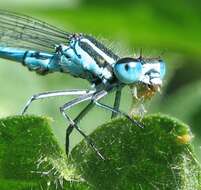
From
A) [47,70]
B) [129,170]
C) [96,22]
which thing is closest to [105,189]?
[129,170]

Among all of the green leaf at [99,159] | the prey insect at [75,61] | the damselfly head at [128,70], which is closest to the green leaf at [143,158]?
the green leaf at [99,159]

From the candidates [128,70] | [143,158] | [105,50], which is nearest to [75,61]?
[105,50]

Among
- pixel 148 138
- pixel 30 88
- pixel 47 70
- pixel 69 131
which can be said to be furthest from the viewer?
pixel 47 70

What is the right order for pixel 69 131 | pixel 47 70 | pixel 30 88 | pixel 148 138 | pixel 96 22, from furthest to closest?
pixel 96 22
pixel 47 70
pixel 30 88
pixel 69 131
pixel 148 138

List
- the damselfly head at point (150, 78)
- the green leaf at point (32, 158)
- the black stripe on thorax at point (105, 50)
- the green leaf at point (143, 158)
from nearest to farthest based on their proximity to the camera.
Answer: the green leaf at point (143, 158)
the green leaf at point (32, 158)
the damselfly head at point (150, 78)
the black stripe on thorax at point (105, 50)

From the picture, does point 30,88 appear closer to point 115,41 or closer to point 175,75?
point 115,41

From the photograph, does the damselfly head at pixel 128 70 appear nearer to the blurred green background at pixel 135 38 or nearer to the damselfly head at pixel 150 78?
the damselfly head at pixel 150 78

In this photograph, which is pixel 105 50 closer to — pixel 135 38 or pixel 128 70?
pixel 128 70
